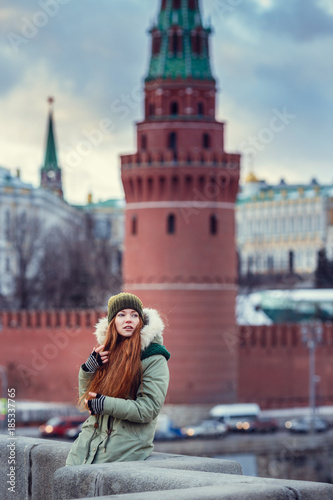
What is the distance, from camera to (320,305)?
6562 cm

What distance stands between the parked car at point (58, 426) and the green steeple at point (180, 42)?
1044 centimetres

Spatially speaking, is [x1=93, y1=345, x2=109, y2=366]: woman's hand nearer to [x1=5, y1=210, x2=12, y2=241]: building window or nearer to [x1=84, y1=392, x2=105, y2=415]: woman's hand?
[x1=84, y1=392, x2=105, y2=415]: woman's hand

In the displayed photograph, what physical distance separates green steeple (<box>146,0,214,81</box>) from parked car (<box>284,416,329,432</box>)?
1069 cm

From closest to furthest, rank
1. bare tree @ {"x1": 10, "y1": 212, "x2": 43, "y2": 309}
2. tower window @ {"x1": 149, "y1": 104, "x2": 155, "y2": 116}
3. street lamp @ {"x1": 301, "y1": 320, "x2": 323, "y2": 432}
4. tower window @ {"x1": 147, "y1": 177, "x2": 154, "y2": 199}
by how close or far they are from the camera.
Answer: tower window @ {"x1": 147, "y1": 177, "x2": 154, "y2": 199} < tower window @ {"x1": 149, "y1": 104, "x2": 155, "y2": 116} < street lamp @ {"x1": 301, "y1": 320, "x2": 323, "y2": 432} < bare tree @ {"x1": 10, "y1": 212, "x2": 43, "y2": 309}

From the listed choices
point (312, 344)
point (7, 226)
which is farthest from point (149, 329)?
point (7, 226)

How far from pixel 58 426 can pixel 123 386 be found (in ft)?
107

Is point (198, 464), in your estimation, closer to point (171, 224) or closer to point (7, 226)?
point (171, 224)

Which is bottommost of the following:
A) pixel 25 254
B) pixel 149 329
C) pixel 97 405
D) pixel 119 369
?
pixel 97 405

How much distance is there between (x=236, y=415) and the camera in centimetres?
4084

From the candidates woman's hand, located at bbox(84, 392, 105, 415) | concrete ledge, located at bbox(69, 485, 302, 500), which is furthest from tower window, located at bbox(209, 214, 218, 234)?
concrete ledge, located at bbox(69, 485, 302, 500)

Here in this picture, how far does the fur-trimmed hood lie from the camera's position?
23.5 ft

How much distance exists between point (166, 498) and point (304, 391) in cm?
3807

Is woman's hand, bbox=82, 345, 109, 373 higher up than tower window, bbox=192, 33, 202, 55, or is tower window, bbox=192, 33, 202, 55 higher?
tower window, bbox=192, 33, 202, 55

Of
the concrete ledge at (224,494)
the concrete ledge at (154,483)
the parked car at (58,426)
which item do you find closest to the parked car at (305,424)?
the parked car at (58,426)
